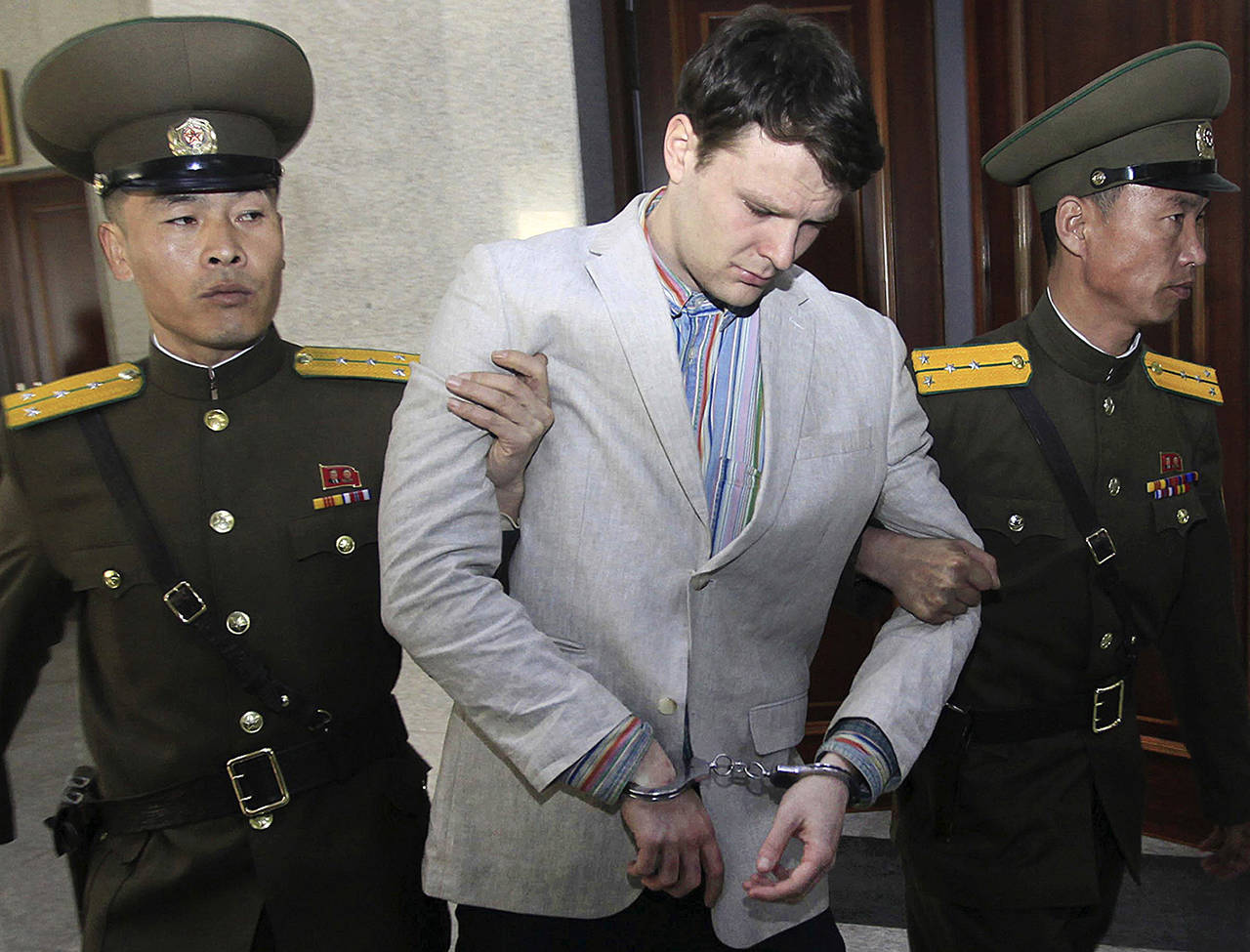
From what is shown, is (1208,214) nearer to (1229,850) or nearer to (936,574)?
(1229,850)

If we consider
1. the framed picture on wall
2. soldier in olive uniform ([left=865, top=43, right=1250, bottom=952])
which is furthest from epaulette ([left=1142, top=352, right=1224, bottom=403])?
the framed picture on wall

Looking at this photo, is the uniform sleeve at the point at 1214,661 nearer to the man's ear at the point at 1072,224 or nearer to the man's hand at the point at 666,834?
the man's ear at the point at 1072,224

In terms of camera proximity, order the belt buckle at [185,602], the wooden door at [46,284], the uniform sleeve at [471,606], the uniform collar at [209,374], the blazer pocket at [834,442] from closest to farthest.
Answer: the uniform sleeve at [471,606] < the blazer pocket at [834,442] < the belt buckle at [185,602] < the uniform collar at [209,374] < the wooden door at [46,284]

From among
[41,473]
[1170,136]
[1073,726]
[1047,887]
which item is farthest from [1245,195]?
[41,473]

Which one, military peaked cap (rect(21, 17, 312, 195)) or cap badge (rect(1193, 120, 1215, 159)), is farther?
cap badge (rect(1193, 120, 1215, 159))

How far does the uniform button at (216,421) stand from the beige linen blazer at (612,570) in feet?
1.36

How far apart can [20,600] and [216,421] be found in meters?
0.34

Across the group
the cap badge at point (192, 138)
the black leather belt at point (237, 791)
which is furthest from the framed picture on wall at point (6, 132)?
the black leather belt at point (237, 791)

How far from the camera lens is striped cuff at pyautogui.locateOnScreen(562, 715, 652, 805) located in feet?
3.73

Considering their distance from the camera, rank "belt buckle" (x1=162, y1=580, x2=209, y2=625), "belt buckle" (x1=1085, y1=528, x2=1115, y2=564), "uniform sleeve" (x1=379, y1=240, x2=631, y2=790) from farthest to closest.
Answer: "belt buckle" (x1=1085, y1=528, x2=1115, y2=564)
"belt buckle" (x1=162, y1=580, x2=209, y2=625)
"uniform sleeve" (x1=379, y1=240, x2=631, y2=790)

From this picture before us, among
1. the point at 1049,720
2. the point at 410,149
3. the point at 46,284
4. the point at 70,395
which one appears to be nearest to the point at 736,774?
the point at 1049,720

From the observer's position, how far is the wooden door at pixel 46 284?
556 centimetres

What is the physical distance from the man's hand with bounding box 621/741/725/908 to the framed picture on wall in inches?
130

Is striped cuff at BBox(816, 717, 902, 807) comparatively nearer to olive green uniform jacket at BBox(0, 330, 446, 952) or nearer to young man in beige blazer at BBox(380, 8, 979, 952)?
young man in beige blazer at BBox(380, 8, 979, 952)
